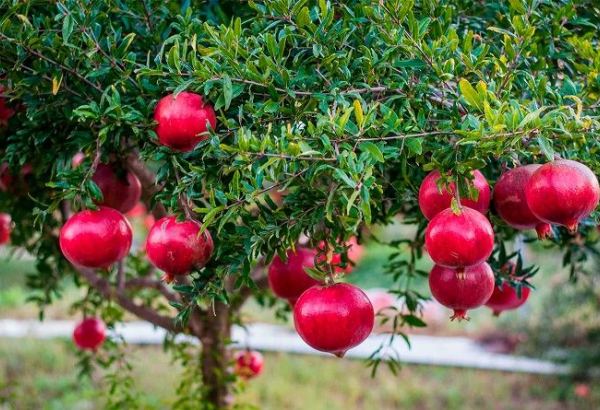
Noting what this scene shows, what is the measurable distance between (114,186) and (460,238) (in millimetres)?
779

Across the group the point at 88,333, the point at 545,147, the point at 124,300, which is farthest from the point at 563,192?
the point at 88,333

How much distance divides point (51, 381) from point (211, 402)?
8.87 feet

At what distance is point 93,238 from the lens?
1396 mm

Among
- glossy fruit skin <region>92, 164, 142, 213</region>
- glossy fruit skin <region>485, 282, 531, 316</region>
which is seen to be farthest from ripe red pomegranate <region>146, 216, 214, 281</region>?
glossy fruit skin <region>485, 282, 531, 316</region>

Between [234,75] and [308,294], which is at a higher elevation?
[234,75]

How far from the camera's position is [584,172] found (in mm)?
1166

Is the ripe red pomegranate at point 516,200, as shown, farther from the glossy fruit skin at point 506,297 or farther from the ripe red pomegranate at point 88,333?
the ripe red pomegranate at point 88,333

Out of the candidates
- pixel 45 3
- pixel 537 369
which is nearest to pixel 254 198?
pixel 45 3

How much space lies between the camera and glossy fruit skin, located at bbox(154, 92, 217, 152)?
50.2 inches

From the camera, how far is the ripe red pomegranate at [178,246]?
1331 mm

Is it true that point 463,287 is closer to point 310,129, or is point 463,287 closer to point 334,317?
point 334,317

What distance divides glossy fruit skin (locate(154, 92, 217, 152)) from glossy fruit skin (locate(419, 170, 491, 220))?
14.8 inches

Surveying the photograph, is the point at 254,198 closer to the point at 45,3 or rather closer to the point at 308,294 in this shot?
the point at 308,294

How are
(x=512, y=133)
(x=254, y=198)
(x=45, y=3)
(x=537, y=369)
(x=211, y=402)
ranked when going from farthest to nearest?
(x=537, y=369), (x=211, y=402), (x=45, y=3), (x=254, y=198), (x=512, y=133)
